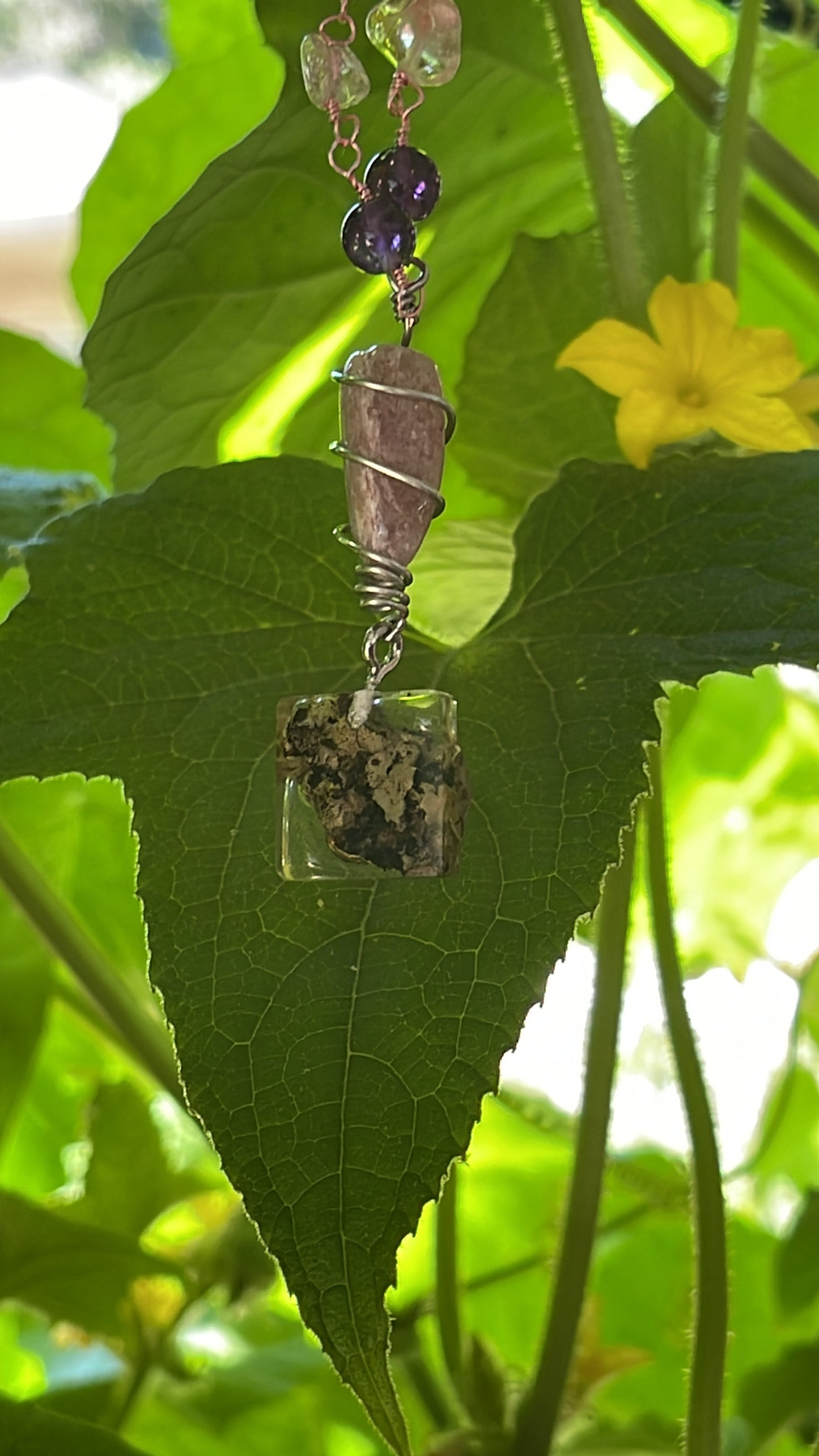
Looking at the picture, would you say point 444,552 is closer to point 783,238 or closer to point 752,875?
point 783,238

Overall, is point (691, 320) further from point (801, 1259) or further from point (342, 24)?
point (801, 1259)

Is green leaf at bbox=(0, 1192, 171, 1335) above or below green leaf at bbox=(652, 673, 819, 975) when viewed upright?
below

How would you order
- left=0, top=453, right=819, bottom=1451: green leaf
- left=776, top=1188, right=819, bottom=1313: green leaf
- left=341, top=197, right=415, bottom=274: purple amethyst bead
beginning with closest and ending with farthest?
left=0, top=453, right=819, bottom=1451: green leaf → left=341, top=197, right=415, bottom=274: purple amethyst bead → left=776, top=1188, right=819, bottom=1313: green leaf

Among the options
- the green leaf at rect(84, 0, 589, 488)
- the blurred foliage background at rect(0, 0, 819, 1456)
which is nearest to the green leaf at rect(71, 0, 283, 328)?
the blurred foliage background at rect(0, 0, 819, 1456)

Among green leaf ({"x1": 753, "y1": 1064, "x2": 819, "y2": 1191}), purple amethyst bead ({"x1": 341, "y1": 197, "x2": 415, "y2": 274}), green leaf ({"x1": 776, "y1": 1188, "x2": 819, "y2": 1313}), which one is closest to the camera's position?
purple amethyst bead ({"x1": 341, "y1": 197, "x2": 415, "y2": 274})

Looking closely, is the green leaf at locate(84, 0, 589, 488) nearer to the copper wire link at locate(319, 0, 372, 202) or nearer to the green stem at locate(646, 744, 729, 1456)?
the copper wire link at locate(319, 0, 372, 202)

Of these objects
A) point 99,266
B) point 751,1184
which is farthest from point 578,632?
point 751,1184

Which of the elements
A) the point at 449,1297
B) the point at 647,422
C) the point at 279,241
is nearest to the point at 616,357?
the point at 647,422

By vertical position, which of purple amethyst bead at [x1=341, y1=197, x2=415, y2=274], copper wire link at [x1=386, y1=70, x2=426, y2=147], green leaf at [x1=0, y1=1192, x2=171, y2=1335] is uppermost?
copper wire link at [x1=386, y1=70, x2=426, y2=147]

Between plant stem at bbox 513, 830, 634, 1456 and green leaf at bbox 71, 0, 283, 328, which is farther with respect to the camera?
green leaf at bbox 71, 0, 283, 328
